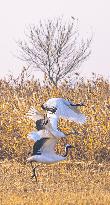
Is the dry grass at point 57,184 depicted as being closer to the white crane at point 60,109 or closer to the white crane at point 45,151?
the white crane at point 45,151

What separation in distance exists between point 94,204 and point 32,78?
1985 cm

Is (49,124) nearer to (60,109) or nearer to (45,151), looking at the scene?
(60,109)

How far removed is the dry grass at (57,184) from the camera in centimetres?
929

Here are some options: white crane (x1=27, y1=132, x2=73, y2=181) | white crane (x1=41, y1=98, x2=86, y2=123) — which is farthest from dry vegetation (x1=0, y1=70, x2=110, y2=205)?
white crane (x1=41, y1=98, x2=86, y2=123)

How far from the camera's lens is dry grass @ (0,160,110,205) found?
929 centimetres

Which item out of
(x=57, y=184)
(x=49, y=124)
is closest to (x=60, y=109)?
(x=49, y=124)

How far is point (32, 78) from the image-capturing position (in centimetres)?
2867

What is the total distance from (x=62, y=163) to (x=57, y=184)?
6.09ft

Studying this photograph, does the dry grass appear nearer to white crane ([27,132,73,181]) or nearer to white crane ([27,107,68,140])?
white crane ([27,132,73,181])

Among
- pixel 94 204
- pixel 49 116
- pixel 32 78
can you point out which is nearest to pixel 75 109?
pixel 49 116

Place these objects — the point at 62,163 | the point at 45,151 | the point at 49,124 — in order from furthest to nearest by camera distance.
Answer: the point at 62,163 → the point at 45,151 → the point at 49,124

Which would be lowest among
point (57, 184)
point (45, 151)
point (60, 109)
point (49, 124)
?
point (57, 184)

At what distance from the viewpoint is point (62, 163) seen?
43.1 feet

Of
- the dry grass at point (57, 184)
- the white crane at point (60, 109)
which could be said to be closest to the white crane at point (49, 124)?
the white crane at point (60, 109)
